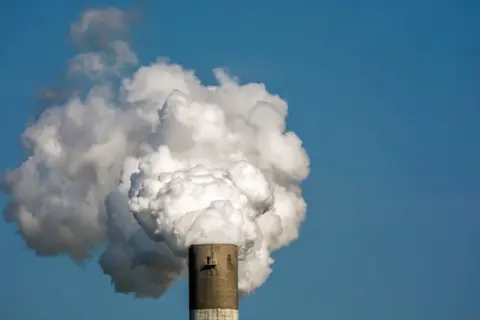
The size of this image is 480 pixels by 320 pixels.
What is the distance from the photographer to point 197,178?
375 feet

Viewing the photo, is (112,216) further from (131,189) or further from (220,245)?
(220,245)

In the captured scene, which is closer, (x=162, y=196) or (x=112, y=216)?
(x=162, y=196)

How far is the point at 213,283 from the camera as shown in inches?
4395

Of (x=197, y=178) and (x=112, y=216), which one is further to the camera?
(x=112, y=216)

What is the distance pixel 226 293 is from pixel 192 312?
113 inches

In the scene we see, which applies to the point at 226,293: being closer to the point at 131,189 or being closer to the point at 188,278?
the point at 188,278

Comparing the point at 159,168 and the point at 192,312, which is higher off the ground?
the point at 159,168

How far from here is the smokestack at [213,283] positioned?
365 ft

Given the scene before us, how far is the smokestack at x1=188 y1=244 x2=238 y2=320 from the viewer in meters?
111

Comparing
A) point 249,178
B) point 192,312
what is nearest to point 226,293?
point 192,312

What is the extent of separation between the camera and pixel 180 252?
378 feet

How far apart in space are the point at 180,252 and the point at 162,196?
4544mm

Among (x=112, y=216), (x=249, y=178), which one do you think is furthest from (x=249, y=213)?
(x=112, y=216)

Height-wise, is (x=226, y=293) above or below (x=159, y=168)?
below
